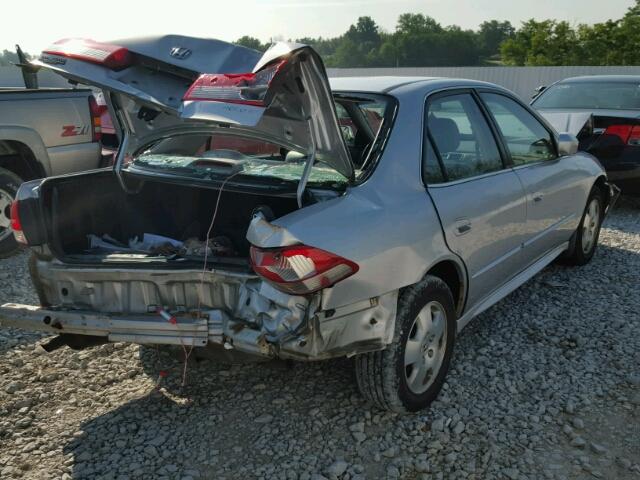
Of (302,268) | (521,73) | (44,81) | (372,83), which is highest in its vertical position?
(372,83)

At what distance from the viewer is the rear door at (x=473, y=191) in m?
3.21

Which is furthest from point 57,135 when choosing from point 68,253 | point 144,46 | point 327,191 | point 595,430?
point 595,430

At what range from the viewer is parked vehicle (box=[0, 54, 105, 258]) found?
571 cm

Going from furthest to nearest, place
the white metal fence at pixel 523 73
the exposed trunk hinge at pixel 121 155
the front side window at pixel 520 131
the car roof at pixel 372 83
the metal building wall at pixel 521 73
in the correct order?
the metal building wall at pixel 521 73 < the white metal fence at pixel 523 73 < the front side window at pixel 520 131 < the exposed trunk hinge at pixel 121 155 < the car roof at pixel 372 83

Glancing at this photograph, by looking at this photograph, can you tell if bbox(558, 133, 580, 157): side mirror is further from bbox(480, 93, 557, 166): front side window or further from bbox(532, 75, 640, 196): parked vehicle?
bbox(532, 75, 640, 196): parked vehicle

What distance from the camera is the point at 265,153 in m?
3.69

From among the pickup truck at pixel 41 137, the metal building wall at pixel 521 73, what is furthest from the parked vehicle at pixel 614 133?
the metal building wall at pixel 521 73

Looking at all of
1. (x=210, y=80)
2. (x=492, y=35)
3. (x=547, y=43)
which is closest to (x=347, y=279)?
(x=210, y=80)

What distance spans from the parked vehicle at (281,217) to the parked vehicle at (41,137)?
2705 mm

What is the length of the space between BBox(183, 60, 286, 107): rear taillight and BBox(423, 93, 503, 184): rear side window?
1.07 metres

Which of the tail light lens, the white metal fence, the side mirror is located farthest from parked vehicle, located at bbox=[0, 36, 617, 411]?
the white metal fence

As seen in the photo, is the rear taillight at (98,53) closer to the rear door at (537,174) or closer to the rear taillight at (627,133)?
the rear door at (537,174)

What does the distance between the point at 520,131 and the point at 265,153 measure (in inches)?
76.4

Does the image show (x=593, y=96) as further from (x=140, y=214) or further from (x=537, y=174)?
(x=140, y=214)
